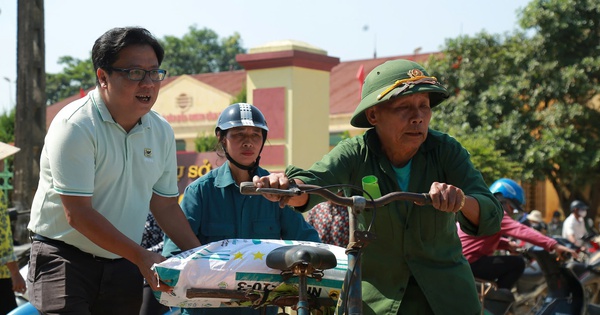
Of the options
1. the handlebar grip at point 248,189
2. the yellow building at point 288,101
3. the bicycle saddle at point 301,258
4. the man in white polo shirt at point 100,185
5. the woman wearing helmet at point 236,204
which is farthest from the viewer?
the yellow building at point 288,101

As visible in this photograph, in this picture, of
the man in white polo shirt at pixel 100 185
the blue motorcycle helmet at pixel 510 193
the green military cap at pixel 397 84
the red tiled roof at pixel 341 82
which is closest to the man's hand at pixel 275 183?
the green military cap at pixel 397 84

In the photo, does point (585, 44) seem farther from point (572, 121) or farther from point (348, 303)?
point (348, 303)

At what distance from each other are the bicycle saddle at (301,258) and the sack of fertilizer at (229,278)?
4.0 inches

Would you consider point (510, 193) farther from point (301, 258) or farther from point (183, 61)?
point (183, 61)

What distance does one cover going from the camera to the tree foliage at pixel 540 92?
2134cm

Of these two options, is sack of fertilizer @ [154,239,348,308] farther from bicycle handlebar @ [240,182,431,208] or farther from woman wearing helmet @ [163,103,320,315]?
woman wearing helmet @ [163,103,320,315]

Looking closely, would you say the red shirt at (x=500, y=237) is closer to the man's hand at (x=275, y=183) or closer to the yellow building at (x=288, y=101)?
the man's hand at (x=275, y=183)

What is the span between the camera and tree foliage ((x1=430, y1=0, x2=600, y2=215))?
70.0 ft

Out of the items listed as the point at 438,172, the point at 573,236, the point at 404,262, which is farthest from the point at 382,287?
the point at 573,236

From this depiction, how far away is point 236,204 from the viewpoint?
15.5ft

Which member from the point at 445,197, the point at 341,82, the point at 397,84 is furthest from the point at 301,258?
the point at 341,82

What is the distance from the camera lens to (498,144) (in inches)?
851

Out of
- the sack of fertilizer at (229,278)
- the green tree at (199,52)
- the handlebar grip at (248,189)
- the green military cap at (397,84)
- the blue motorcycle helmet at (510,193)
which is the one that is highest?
the green tree at (199,52)

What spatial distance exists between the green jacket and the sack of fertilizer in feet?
0.61
